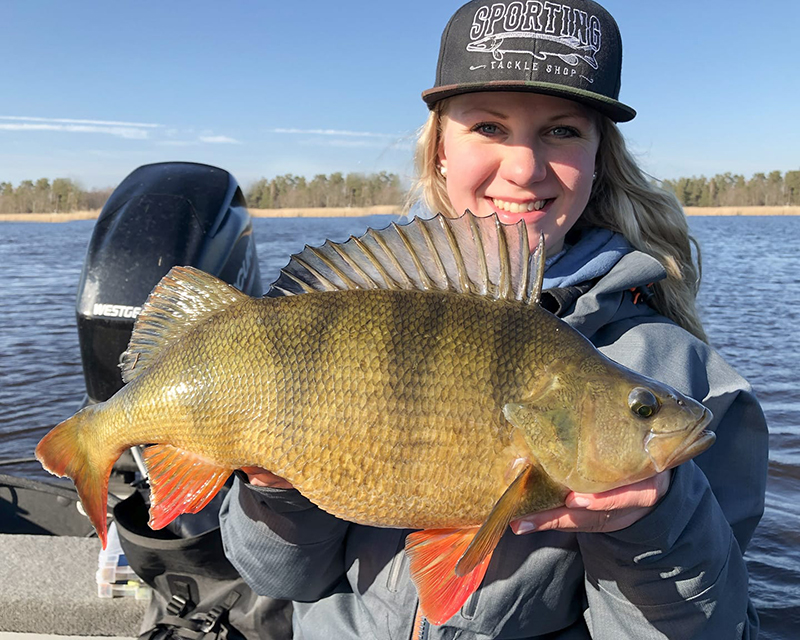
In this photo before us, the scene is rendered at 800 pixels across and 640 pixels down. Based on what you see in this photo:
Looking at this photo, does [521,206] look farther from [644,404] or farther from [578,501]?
[578,501]

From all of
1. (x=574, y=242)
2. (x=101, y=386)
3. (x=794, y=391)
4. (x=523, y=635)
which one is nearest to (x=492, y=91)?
(x=574, y=242)

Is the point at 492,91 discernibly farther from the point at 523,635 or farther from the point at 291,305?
the point at 523,635

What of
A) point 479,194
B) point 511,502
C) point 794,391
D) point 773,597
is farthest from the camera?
point 794,391

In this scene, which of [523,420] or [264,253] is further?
[264,253]

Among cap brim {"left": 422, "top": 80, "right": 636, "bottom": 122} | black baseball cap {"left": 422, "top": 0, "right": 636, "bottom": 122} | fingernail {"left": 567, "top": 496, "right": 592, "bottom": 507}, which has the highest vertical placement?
black baseball cap {"left": 422, "top": 0, "right": 636, "bottom": 122}

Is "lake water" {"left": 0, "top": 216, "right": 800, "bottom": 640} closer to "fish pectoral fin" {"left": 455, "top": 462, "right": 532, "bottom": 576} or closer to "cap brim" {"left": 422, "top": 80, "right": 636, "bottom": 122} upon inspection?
"cap brim" {"left": 422, "top": 80, "right": 636, "bottom": 122}

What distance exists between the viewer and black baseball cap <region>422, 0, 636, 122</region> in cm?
Result: 231

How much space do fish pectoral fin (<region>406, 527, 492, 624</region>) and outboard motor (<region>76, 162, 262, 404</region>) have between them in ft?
8.61

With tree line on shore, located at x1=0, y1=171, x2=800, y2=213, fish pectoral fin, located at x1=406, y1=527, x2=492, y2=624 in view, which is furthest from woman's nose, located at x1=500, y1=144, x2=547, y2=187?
tree line on shore, located at x1=0, y1=171, x2=800, y2=213

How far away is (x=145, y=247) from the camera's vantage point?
4109 millimetres

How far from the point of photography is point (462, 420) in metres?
1.71

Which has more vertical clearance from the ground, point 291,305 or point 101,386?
point 291,305

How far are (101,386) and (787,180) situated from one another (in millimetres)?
96932

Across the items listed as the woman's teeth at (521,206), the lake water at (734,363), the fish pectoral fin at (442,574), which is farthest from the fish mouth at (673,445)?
the lake water at (734,363)
